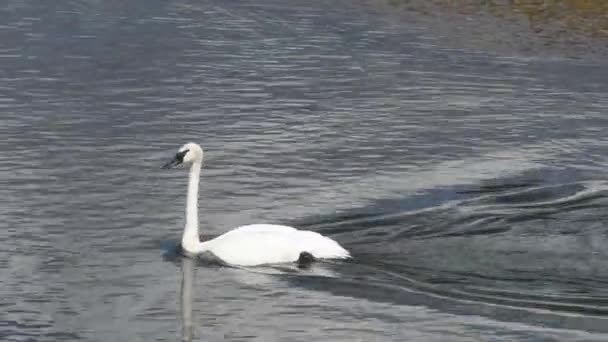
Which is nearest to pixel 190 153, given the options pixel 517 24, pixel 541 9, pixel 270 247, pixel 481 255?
pixel 270 247

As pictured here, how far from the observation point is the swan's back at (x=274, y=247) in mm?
16266

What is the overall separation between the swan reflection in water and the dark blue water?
32 millimetres

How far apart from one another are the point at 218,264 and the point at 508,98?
8.62 metres

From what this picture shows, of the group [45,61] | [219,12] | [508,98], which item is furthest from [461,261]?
[219,12]

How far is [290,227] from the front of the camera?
55.6 feet

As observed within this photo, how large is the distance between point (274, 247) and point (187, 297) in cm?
126

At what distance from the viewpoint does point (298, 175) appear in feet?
64.2

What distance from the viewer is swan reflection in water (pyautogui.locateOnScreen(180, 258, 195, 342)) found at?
14586mm

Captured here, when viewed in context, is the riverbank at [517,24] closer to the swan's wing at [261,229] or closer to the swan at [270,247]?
the swan's wing at [261,229]

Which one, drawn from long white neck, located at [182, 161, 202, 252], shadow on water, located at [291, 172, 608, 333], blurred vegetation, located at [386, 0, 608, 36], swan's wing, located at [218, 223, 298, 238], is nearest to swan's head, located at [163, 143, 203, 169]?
long white neck, located at [182, 161, 202, 252]

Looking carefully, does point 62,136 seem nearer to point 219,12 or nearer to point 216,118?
point 216,118

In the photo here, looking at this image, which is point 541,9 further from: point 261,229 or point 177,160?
point 261,229

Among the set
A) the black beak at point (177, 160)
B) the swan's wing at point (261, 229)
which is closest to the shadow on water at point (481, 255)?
the swan's wing at point (261, 229)

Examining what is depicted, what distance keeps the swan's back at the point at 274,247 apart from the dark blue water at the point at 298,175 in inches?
6.3
